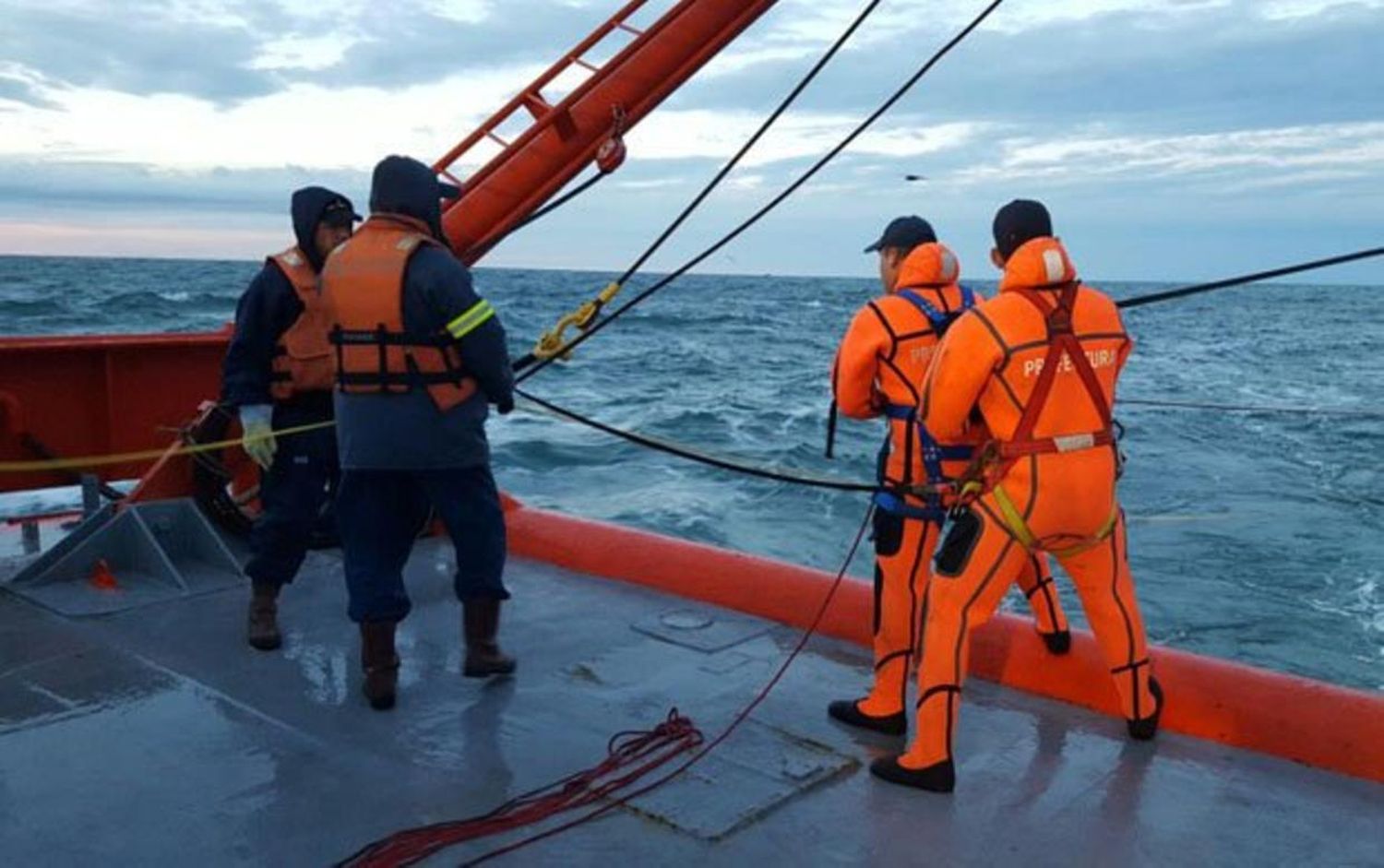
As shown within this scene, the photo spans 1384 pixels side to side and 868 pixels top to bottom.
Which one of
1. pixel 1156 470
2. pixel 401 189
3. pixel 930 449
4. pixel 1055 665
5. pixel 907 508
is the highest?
pixel 401 189

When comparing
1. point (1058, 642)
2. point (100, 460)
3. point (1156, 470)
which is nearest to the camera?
point (1058, 642)

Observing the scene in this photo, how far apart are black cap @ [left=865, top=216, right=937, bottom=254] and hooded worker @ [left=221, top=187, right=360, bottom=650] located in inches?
83.1

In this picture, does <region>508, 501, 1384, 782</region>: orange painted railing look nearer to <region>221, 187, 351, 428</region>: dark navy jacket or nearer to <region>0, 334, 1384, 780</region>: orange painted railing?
<region>0, 334, 1384, 780</region>: orange painted railing

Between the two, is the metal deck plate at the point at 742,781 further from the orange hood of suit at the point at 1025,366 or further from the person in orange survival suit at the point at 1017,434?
the orange hood of suit at the point at 1025,366

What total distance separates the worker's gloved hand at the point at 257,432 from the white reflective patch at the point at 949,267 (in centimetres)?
266

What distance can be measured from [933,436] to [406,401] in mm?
1677

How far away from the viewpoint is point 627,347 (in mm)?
34312

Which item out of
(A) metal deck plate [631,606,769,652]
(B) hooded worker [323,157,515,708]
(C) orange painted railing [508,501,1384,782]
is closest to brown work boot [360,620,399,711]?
(B) hooded worker [323,157,515,708]

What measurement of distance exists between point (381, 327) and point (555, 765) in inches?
58.3

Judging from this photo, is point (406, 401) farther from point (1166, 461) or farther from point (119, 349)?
point (1166, 461)

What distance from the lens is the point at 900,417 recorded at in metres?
3.87

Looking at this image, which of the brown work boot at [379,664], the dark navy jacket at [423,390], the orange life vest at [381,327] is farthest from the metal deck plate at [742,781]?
the orange life vest at [381,327]

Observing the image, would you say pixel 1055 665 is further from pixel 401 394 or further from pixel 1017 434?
pixel 401 394

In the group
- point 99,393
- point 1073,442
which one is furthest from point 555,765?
point 99,393
